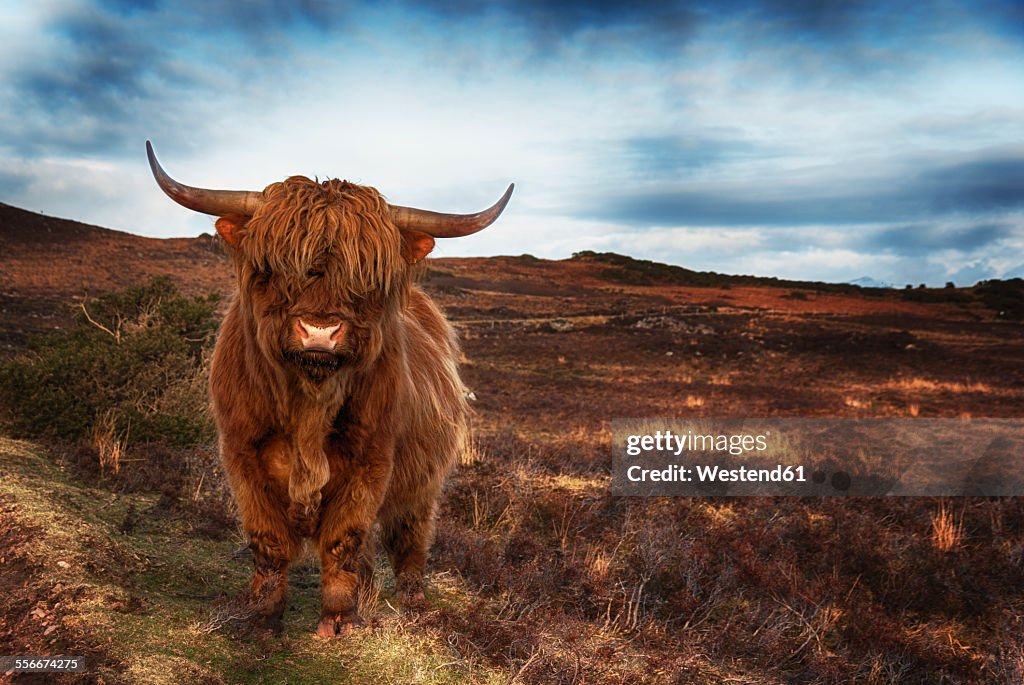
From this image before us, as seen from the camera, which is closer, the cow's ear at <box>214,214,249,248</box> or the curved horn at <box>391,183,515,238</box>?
the cow's ear at <box>214,214,249,248</box>

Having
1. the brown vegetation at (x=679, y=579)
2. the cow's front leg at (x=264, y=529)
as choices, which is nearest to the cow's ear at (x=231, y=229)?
the cow's front leg at (x=264, y=529)

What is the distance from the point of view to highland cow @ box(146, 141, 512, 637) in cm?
321

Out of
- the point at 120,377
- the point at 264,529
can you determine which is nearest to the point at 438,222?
the point at 264,529

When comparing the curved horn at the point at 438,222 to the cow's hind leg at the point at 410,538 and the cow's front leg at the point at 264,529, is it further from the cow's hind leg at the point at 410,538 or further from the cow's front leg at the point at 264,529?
the cow's hind leg at the point at 410,538

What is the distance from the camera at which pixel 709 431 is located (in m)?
12.5

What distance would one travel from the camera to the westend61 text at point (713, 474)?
9.18 meters

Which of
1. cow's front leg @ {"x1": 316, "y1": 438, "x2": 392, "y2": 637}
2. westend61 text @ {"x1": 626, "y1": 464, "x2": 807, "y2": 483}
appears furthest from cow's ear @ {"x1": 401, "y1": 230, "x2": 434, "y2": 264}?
westend61 text @ {"x1": 626, "y1": 464, "x2": 807, "y2": 483}

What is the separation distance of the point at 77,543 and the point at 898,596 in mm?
5776

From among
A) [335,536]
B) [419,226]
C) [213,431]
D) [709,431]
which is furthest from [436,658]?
[709,431]
